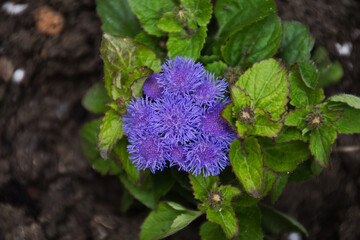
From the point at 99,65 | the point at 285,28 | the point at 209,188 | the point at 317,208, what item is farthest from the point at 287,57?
the point at 99,65

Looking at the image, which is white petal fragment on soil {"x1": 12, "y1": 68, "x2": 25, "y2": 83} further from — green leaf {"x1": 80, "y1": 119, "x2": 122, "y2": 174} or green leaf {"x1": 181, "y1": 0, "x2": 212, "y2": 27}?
green leaf {"x1": 181, "y1": 0, "x2": 212, "y2": 27}

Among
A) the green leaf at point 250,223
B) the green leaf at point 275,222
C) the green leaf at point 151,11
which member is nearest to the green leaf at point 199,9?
the green leaf at point 151,11

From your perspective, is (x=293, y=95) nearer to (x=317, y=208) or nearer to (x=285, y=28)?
(x=285, y=28)

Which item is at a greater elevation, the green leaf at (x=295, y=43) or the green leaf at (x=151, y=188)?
the green leaf at (x=295, y=43)

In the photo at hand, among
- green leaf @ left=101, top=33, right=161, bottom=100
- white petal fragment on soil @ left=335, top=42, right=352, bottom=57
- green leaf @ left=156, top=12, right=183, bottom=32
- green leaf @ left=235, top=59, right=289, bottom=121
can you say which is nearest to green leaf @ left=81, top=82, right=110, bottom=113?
green leaf @ left=101, top=33, right=161, bottom=100

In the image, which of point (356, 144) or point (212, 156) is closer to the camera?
point (212, 156)

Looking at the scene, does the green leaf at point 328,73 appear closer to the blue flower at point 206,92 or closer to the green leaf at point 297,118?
the green leaf at point 297,118
